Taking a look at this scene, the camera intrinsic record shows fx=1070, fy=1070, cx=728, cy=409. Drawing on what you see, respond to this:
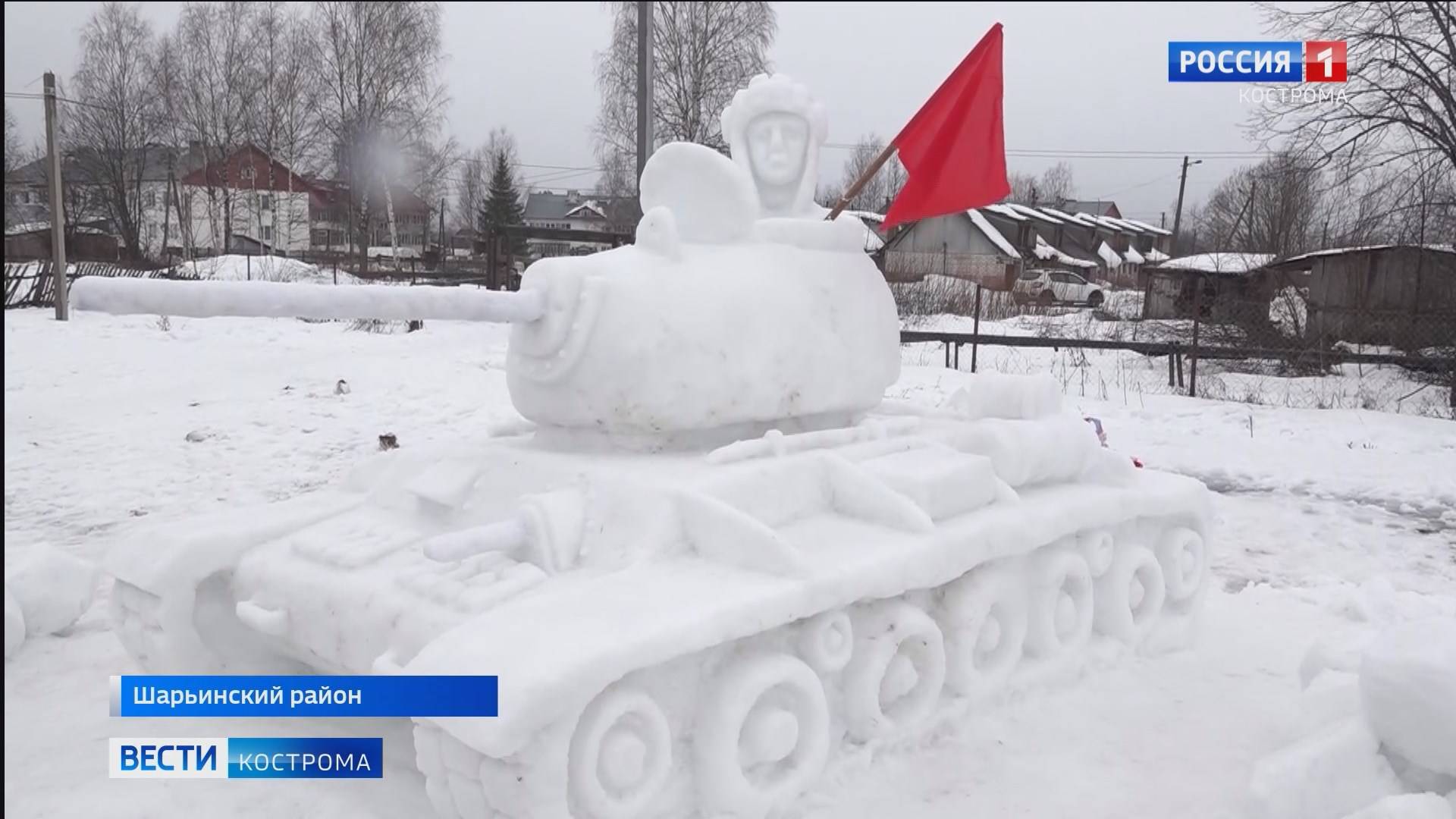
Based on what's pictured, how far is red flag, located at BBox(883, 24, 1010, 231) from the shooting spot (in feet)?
13.8

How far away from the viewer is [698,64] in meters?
14.1

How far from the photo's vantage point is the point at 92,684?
397 cm

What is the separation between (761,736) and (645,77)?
5502 mm

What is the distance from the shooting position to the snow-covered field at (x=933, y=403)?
10.8 ft

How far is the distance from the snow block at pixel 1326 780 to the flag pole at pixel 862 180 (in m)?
2.43

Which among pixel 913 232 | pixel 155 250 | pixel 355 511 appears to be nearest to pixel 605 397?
pixel 355 511

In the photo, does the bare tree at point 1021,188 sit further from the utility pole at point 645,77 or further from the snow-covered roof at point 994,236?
the utility pole at point 645,77

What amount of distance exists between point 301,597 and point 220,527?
0.55 meters

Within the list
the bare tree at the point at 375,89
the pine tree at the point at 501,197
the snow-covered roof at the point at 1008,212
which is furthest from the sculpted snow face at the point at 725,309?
the snow-covered roof at the point at 1008,212

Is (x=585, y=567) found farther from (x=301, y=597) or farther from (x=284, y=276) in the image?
(x=284, y=276)
